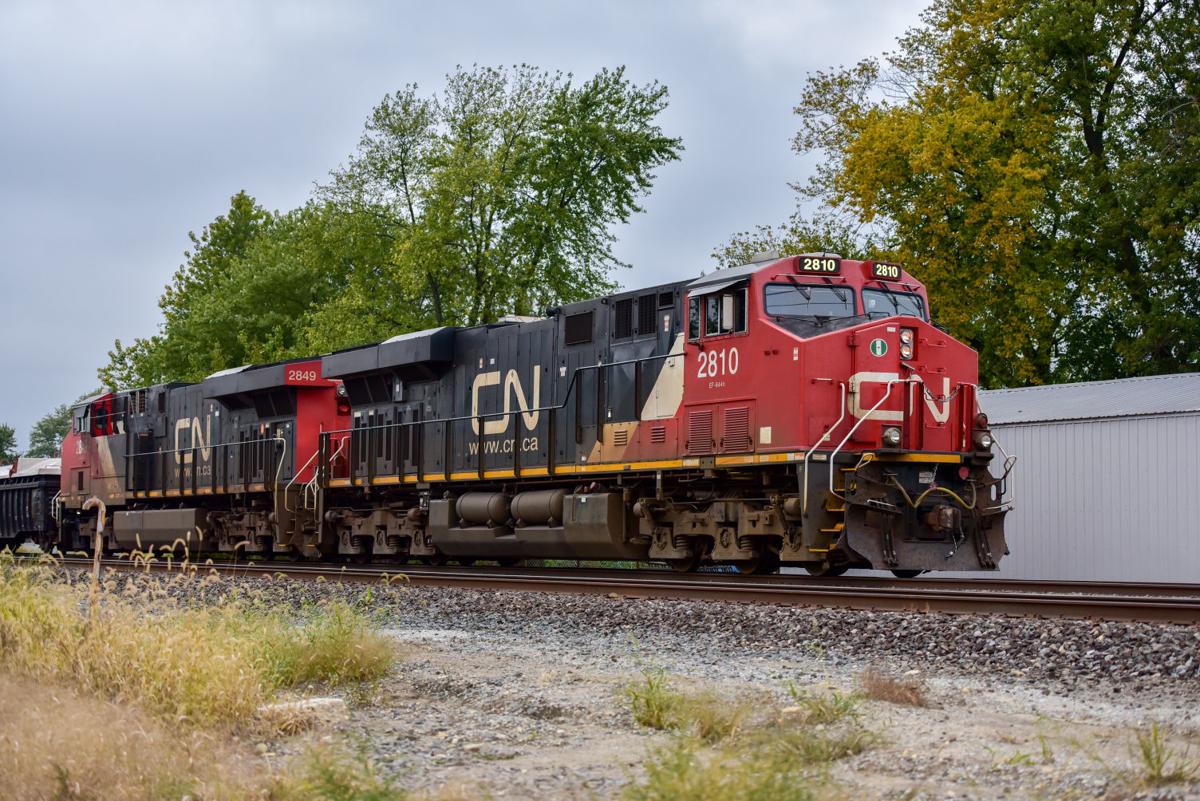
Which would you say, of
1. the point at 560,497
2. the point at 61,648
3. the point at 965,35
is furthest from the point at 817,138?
the point at 61,648

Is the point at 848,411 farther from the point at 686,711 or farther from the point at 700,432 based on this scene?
the point at 686,711

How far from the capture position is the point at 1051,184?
32.1 metres

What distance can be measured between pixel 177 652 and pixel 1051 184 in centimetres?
2923

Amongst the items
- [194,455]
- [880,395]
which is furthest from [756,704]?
[194,455]

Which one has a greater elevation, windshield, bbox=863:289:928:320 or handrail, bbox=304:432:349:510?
windshield, bbox=863:289:928:320

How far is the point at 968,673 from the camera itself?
27.3 feet

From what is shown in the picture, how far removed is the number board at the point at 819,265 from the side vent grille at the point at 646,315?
2.36 meters

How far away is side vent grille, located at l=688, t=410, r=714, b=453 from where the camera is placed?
15289 mm

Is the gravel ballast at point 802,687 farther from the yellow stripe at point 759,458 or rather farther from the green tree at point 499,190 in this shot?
the green tree at point 499,190

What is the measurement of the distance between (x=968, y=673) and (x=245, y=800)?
4.90 m

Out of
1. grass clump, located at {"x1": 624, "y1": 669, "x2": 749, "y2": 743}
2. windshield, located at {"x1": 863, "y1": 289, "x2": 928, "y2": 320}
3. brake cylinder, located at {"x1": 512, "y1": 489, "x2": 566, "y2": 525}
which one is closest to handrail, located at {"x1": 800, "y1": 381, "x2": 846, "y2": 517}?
windshield, located at {"x1": 863, "y1": 289, "x2": 928, "y2": 320}

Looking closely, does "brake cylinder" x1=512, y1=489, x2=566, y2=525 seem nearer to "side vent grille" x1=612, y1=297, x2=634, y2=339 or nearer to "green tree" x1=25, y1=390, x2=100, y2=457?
"side vent grille" x1=612, y1=297, x2=634, y2=339

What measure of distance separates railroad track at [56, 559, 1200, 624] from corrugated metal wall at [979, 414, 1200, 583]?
11.8ft

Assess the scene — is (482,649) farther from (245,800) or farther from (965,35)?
(965,35)
